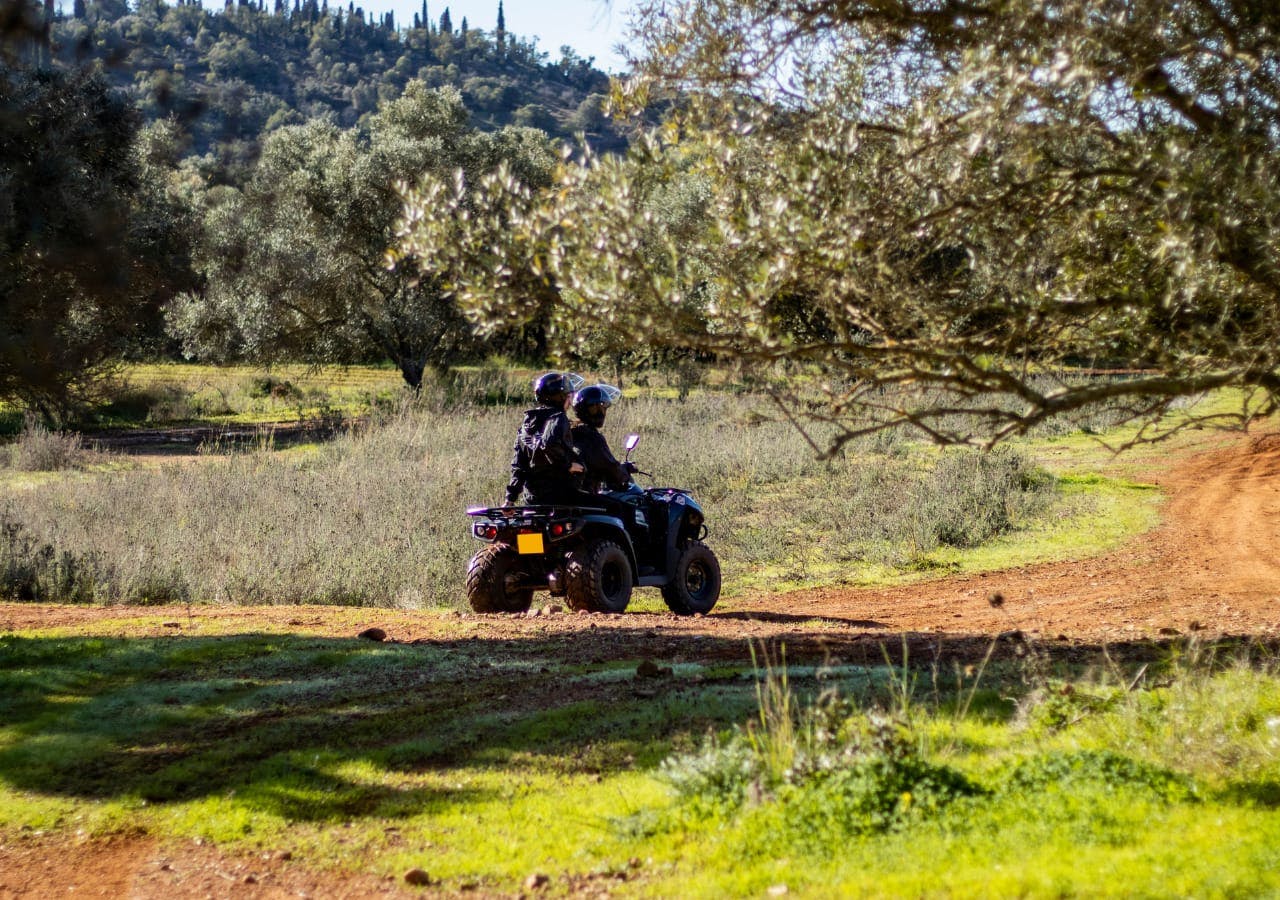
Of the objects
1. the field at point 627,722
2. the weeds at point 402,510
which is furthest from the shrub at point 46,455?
the field at point 627,722

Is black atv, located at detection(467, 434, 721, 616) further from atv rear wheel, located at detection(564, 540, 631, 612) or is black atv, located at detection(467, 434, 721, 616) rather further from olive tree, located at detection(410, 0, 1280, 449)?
olive tree, located at detection(410, 0, 1280, 449)

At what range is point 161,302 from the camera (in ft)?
77.8

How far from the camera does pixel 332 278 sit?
33969 millimetres

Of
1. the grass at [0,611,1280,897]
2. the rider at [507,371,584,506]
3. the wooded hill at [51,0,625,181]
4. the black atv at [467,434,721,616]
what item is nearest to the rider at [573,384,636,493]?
the rider at [507,371,584,506]

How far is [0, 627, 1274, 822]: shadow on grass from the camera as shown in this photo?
20.8 feet

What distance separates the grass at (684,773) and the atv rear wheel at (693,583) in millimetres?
3266

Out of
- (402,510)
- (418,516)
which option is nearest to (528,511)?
(418,516)

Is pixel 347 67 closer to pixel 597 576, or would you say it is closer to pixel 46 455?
pixel 46 455

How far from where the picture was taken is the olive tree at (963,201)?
5.89 metres

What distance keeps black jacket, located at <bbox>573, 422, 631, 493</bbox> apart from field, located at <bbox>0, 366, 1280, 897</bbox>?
1.34 meters

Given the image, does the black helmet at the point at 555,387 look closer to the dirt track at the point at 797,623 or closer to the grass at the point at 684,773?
the dirt track at the point at 797,623

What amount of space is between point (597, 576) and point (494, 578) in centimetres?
108

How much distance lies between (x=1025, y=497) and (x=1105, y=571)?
4.55 metres

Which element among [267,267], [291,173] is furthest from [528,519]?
[291,173]
